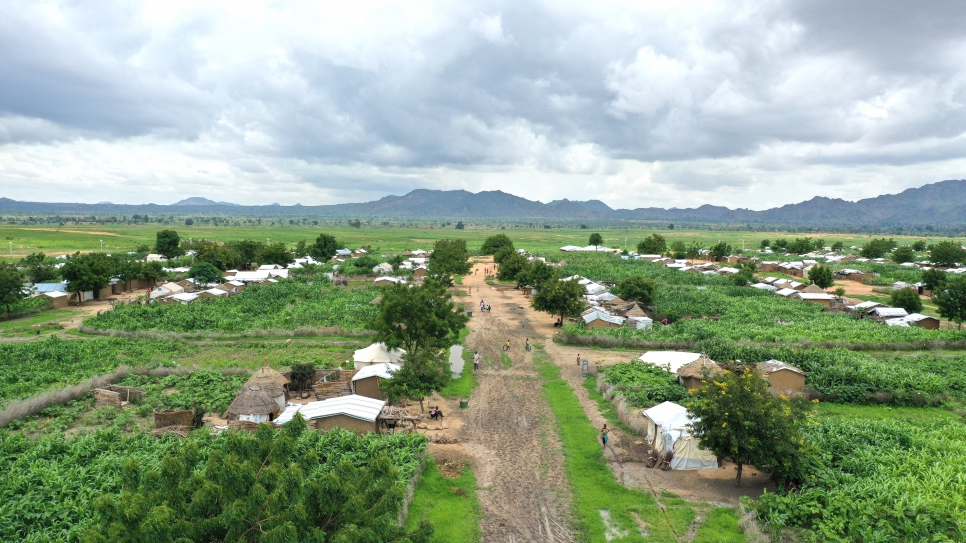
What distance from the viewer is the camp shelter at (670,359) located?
2762 centimetres

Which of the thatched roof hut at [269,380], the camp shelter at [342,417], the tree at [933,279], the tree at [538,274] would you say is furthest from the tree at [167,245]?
the tree at [933,279]

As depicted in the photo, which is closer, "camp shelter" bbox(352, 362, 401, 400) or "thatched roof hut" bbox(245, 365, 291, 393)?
"thatched roof hut" bbox(245, 365, 291, 393)

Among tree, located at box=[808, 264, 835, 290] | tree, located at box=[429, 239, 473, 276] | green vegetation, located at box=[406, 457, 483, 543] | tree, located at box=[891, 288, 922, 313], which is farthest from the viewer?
tree, located at box=[808, 264, 835, 290]

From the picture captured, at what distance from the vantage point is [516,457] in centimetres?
1845

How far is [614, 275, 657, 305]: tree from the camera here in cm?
4584

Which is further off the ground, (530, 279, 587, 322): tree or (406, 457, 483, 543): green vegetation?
(530, 279, 587, 322): tree

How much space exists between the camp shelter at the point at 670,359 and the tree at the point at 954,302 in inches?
966

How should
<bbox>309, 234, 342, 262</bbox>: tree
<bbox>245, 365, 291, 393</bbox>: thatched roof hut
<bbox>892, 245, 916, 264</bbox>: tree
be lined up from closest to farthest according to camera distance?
<bbox>245, 365, 291, 393</bbox>: thatched roof hut, <bbox>309, 234, 342, 262</bbox>: tree, <bbox>892, 245, 916, 264</bbox>: tree

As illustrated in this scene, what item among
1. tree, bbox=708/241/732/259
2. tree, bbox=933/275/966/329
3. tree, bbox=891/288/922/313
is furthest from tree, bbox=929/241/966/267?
tree, bbox=933/275/966/329

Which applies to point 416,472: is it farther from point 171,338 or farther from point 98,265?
point 98,265

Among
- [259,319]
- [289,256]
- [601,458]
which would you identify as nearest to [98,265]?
[259,319]

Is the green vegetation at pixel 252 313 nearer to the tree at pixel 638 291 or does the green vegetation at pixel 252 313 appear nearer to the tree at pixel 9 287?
the tree at pixel 9 287

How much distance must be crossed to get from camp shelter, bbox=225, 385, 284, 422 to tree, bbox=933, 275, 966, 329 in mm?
45466

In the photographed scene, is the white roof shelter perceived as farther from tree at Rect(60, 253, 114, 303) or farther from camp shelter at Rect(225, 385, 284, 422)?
tree at Rect(60, 253, 114, 303)
